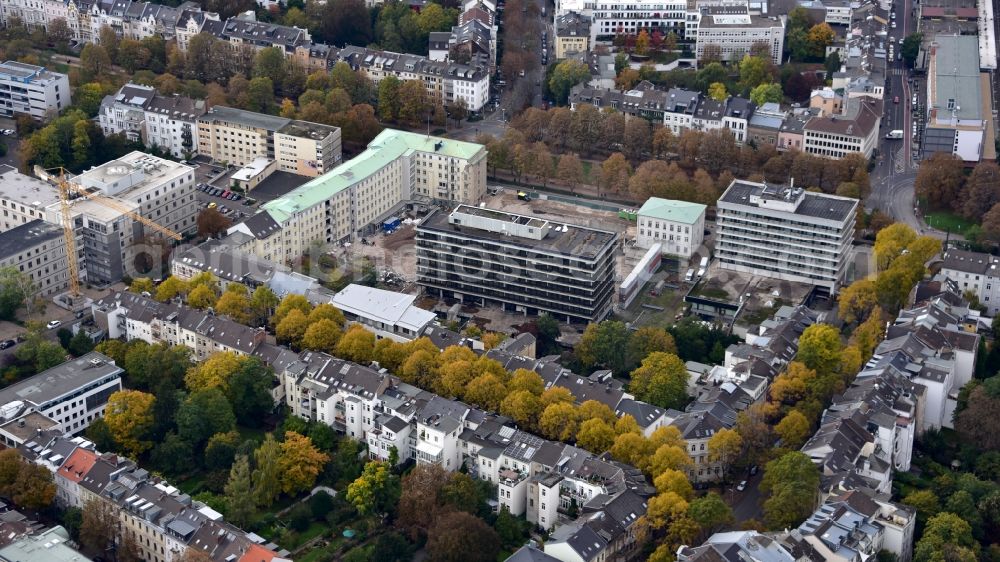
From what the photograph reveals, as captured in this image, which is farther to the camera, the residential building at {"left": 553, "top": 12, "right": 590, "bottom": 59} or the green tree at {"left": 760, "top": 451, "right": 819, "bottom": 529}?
the residential building at {"left": 553, "top": 12, "right": 590, "bottom": 59}

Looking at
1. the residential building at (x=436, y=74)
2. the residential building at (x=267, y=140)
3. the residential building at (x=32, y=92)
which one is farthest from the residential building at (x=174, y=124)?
the residential building at (x=436, y=74)

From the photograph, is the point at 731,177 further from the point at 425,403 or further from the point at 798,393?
the point at 425,403

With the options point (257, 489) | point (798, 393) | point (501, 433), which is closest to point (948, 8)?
point (798, 393)

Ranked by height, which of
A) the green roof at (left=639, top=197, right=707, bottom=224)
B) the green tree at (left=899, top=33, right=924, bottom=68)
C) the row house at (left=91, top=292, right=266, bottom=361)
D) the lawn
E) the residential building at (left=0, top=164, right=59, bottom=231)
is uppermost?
the green tree at (left=899, top=33, right=924, bottom=68)

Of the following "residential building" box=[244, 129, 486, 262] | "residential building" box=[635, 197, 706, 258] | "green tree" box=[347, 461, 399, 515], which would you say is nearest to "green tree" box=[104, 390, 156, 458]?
"green tree" box=[347, 461, 399, 515]

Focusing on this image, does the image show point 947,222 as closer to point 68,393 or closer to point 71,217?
point 71,217

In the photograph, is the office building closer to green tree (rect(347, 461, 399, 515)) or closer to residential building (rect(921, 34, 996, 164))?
green tree (rect(347, 461, 399, 515))

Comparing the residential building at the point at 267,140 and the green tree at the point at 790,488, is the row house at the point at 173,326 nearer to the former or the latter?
the residential building at the point at 267,140
